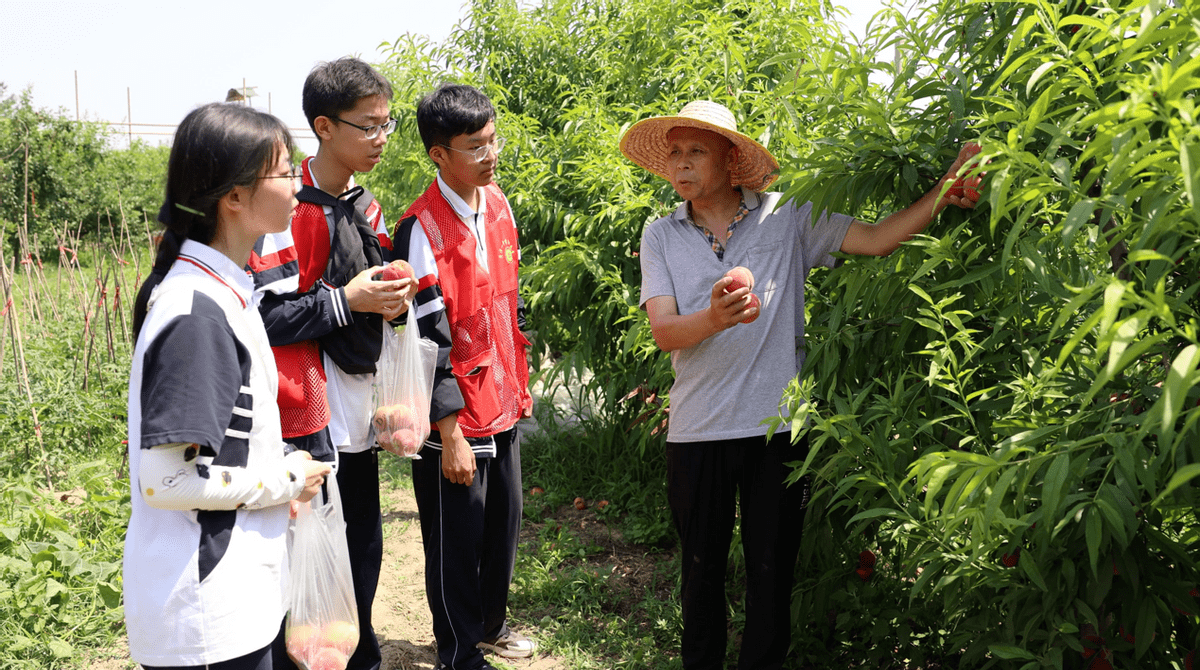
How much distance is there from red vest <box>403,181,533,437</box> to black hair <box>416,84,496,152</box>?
0.57 feet

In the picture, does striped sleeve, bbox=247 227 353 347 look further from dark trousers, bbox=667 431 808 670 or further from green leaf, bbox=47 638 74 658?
green leaf, bbox=47 638 74 658

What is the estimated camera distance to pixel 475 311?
112 inches

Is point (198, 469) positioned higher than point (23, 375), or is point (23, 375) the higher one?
point (198, 469)

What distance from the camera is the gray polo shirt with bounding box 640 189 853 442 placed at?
2.54m

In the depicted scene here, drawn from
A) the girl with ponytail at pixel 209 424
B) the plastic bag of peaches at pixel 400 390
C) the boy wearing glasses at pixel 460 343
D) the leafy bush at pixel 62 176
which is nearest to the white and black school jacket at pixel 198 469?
the girl with ponytail at pixel 209 424

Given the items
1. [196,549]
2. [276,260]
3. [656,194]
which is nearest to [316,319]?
[276,260]

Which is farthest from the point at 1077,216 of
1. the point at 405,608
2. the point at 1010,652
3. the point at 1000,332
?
the point at 405,608

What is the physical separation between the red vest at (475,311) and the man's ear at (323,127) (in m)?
0.38

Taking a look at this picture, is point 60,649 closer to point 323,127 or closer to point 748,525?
point 323,127

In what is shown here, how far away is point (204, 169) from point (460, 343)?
122 centimetres

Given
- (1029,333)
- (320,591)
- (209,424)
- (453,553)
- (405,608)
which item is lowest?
(405,608)

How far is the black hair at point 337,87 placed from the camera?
2.50 metres

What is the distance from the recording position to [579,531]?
4.45 metres

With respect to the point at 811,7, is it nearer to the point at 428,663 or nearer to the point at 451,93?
the point at 451,93
